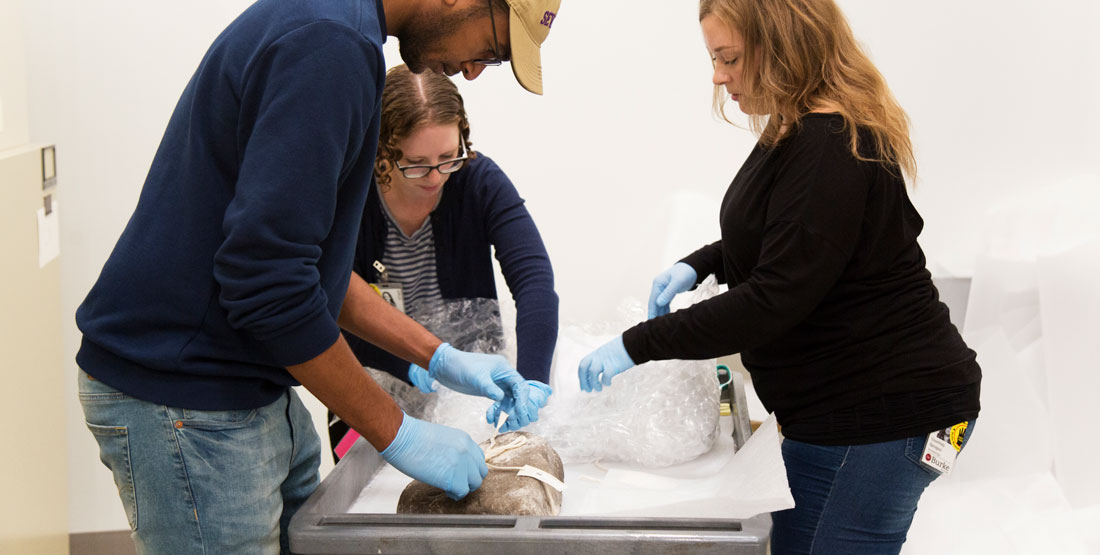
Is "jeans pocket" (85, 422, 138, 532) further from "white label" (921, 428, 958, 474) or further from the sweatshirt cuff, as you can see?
"white label" (921, 428, 958, 474)

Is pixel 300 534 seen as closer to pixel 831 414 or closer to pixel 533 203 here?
pixel 831 414

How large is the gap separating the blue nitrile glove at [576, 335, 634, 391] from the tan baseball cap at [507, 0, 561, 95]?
1.48ft

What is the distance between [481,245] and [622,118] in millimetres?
991

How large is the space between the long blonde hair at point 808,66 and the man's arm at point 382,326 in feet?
2.16

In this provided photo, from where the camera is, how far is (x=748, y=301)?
1248 millimetres

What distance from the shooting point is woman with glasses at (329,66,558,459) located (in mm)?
1639

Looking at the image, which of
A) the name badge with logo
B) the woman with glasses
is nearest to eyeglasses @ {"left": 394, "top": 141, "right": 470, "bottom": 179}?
the woman with glasses

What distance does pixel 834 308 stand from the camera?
1276 mm

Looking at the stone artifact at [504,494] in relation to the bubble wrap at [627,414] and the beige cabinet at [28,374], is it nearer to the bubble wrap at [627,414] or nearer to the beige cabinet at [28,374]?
the bubble wrap at [627,414]

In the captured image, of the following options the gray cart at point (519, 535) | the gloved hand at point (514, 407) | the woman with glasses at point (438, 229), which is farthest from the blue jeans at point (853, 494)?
the woman with glasses at point (438, 229)

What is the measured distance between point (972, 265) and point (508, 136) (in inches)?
58.0

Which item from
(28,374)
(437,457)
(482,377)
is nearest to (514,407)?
(482,377)

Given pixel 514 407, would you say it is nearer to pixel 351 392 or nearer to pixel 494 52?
pixel 351 392

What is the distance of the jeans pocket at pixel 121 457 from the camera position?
1.02 metres
